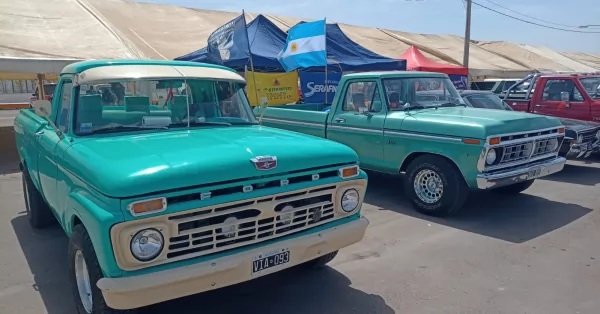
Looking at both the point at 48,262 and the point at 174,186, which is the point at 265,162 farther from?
the point at 48,262

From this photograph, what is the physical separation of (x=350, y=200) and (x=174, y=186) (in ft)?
5.02

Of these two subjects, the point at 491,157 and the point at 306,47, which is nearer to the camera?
the point at 491,157

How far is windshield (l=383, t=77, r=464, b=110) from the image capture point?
6898 millimetres

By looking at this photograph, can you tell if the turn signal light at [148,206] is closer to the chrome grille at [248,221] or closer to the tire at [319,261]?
the chrome grille at [248,221]

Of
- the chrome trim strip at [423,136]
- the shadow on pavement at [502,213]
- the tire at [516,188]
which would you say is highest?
the chrome trim strip at [423,136]

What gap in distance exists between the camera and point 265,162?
3250 millimetres

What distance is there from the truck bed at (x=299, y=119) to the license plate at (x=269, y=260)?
4.48 m

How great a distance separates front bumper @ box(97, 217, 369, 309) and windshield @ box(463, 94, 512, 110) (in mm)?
6917

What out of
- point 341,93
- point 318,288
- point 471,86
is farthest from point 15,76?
point 471,86

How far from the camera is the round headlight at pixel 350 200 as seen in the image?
3784 mm

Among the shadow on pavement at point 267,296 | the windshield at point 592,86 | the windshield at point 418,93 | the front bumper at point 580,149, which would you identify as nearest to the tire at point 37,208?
the shadow on pavement at point 267,296

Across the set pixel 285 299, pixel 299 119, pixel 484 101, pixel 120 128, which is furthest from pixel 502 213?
pixel 120 128

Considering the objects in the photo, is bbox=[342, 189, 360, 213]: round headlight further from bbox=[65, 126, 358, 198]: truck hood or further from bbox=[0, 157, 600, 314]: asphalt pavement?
bbox=[0, 157, 600, 314]: asphalt pavement

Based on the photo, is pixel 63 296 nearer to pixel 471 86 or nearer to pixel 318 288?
pixel 318 288
